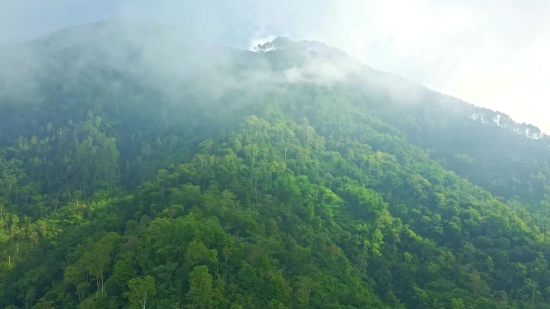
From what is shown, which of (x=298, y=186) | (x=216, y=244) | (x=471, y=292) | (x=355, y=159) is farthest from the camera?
(x=355, y=159)

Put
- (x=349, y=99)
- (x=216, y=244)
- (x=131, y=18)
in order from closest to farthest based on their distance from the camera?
(x=216, y=244), (x=349, y=99), (x=131, y=18)

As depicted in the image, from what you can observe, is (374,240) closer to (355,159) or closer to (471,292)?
(471,292)


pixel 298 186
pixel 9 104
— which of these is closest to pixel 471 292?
pixel 298 186

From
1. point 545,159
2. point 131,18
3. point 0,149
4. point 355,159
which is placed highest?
point 131,18

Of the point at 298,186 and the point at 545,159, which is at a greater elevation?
the point at 545,159

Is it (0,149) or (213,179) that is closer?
(213,179)

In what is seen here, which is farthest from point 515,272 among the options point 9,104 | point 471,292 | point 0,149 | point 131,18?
point 131,18
